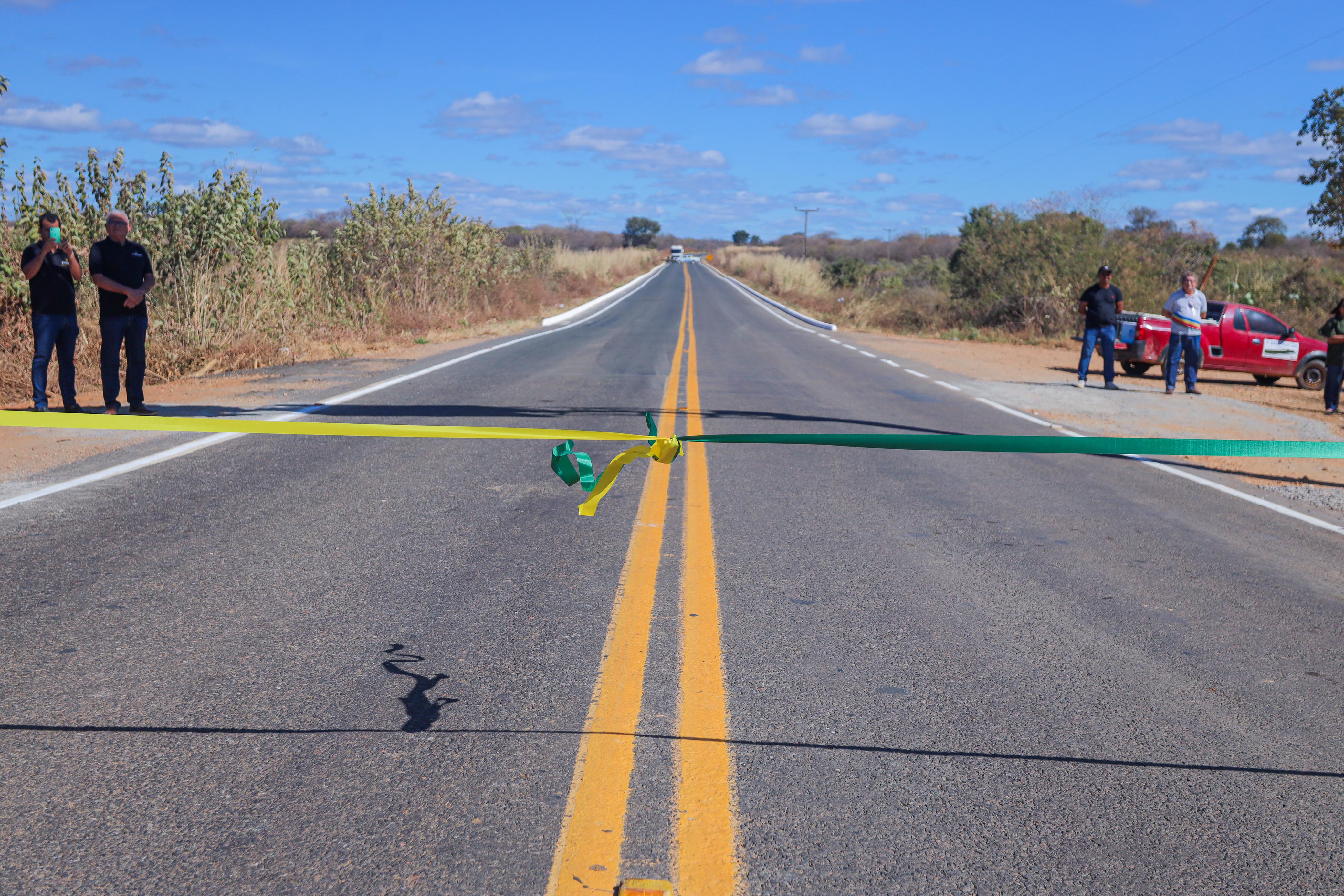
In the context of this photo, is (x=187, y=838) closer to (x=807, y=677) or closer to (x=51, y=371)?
(x=807, y=677)

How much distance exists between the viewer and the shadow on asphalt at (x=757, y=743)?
3.07 metres

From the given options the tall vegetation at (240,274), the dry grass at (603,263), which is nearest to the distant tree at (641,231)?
the dry grass at (603,263)

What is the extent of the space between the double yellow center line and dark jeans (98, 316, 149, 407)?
646cm

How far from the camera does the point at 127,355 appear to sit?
31.9ft

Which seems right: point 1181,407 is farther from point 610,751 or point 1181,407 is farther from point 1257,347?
point 610,751

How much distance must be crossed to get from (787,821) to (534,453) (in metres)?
5.70

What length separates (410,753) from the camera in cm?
298

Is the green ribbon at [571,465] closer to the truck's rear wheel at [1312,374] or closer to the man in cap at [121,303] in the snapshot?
the man in cap at [121,303]

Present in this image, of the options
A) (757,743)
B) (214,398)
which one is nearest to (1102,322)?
(214,398)

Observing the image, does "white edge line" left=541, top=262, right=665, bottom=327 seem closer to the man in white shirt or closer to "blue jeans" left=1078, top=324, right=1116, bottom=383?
"blue jeans" left=1078, top=324, right=1116, bottom=383

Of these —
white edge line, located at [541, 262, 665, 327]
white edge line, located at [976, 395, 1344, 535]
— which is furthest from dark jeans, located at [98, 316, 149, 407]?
white edge line, located at [541, 262, 665, 327]

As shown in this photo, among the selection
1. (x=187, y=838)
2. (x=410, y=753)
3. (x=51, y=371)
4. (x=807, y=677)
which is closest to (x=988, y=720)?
(x=807, y=677)

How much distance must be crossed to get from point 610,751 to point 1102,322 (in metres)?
14.7

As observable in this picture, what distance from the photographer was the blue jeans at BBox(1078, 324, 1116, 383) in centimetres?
1573
